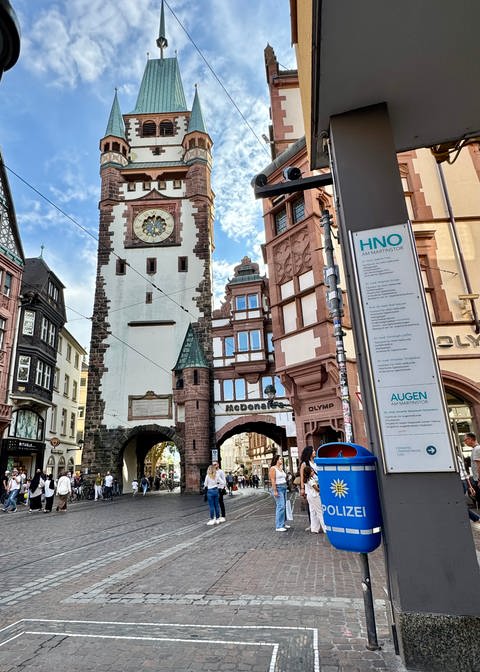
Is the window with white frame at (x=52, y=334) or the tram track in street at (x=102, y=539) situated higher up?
the window with white frame at (x=52, y=334)

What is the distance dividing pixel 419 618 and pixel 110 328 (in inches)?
1168

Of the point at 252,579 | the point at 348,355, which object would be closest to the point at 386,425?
the point at 252,579

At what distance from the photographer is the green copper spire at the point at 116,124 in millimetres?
35175

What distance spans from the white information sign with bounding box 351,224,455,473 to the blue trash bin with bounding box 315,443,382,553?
0.18 metres

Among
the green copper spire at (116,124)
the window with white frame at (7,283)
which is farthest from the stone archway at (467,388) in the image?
the green copper spire at (116,124)

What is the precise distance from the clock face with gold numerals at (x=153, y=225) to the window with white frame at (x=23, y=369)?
11.8 metres

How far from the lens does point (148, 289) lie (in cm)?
3122

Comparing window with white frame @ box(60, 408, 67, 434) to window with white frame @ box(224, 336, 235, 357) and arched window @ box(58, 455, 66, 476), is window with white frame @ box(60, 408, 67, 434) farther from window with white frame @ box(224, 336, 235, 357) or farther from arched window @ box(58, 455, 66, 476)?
window with white frame @ box(224, 336, 235, 357)

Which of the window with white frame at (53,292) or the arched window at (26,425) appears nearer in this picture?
the arched window at (26,425)

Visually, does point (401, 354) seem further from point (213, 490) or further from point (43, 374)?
point (43, 374)

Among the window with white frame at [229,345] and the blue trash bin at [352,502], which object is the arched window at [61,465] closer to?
the window with white frame at [229,345]

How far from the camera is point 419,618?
2.61 metres

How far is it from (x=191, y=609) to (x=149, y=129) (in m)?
39.5

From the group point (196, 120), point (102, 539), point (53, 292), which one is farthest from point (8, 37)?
point (196, 120)
